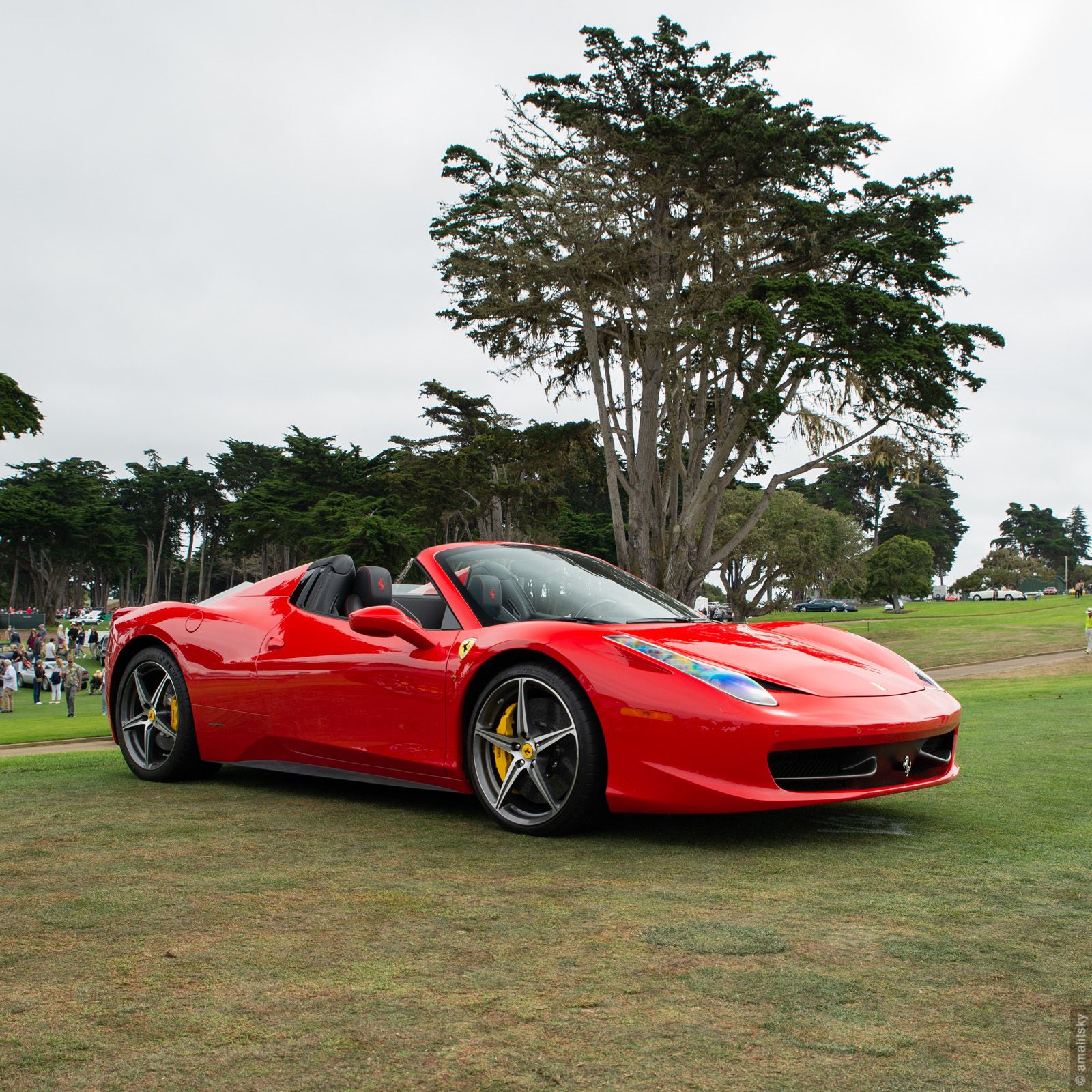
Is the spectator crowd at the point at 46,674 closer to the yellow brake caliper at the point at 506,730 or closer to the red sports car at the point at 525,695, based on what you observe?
the red sports car at the point at 525,695

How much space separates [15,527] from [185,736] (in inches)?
3347

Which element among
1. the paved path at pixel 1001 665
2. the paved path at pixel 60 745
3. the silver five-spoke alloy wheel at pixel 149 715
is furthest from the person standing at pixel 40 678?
the silver five-spoke alloy wheel at pixel 149 715

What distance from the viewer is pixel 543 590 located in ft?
18.3

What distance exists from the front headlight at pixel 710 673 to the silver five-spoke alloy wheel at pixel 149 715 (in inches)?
120

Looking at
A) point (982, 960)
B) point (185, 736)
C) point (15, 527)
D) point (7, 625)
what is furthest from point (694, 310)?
point (15, 527)

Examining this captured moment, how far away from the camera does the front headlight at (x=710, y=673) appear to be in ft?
14.3

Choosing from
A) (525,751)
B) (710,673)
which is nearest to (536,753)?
(525,751)

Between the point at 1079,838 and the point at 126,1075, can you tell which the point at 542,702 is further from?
the point at 126,1075

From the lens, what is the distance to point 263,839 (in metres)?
4.49

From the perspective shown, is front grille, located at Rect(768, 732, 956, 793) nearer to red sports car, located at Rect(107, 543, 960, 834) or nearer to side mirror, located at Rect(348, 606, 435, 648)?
red sports car, located at Rect(107, 543, 960, 834)

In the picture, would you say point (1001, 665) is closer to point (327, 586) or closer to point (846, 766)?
point (327, 586)

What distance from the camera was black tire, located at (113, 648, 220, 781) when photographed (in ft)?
20.7

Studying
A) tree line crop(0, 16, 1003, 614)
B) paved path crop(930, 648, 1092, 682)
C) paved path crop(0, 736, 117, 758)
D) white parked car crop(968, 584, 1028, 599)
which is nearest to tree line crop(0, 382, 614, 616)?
tree line crop(0, 16, 1003, 614)

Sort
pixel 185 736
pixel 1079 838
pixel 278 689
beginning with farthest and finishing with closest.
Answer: pixel 185 736 < pixel 278 689 < pixel 1079 838
